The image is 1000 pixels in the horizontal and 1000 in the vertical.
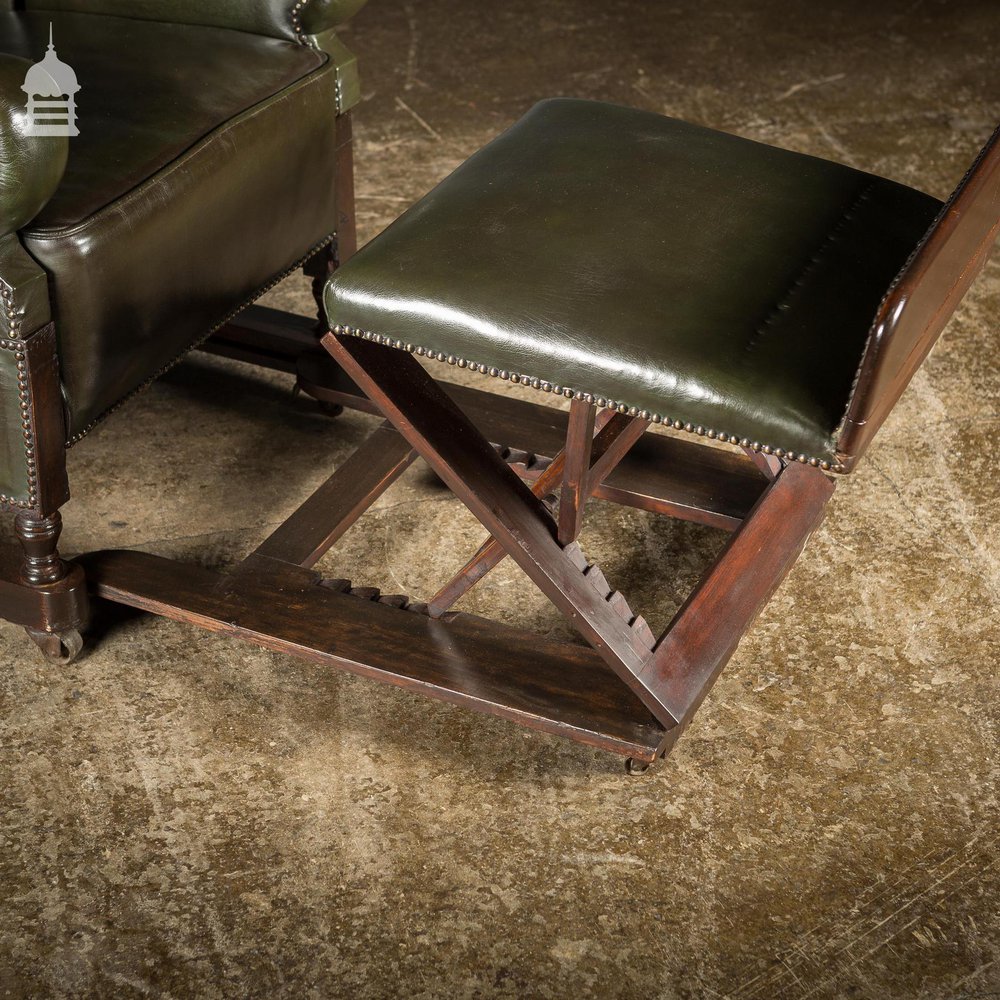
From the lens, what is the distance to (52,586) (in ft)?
5.18

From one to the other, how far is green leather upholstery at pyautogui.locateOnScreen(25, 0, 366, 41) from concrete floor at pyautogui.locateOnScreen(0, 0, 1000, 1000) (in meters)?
0.53

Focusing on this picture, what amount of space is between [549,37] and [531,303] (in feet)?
7.69

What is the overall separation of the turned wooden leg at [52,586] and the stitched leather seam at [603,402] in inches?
15.8

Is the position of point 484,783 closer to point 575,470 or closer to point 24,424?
point 575,470

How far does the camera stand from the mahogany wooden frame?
1.44 meters

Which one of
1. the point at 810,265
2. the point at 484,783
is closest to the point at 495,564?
the point at 484,783

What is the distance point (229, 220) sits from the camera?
1682 millimetres

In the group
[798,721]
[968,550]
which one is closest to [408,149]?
[968,550]

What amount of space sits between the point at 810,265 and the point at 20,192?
749 mm

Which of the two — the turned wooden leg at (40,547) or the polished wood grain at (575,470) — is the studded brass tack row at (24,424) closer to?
the turned wooden leg at (40,547)

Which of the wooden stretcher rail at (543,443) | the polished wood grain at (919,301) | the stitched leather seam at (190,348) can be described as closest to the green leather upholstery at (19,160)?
the stitched leather seam at (190,348)

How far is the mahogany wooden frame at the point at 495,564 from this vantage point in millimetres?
1441

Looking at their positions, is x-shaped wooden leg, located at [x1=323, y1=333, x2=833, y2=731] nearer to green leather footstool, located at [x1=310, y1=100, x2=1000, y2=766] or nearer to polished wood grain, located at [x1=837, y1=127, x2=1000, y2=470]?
green leather footstool, located at [x1=310, y1=100, x2=1000, y2=766]

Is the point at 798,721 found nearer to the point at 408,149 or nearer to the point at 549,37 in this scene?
the point at 408,149
